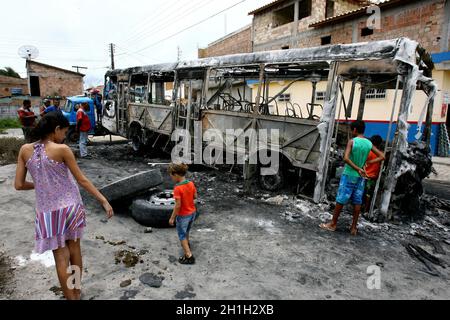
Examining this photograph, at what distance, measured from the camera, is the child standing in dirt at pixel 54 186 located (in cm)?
224

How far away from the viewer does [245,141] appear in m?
6.44

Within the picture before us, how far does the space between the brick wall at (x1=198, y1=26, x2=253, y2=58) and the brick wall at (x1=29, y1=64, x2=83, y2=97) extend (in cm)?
1356

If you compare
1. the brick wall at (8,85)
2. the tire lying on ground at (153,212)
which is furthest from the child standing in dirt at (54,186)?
the brick wall at (8,85)

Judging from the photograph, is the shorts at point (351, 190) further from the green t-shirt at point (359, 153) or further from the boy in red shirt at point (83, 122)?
the boy in red shirt at point (83, 122)

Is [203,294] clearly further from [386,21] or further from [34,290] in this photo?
[386,21]

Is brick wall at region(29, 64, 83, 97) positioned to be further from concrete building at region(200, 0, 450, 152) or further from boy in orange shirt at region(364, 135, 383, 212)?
boy in orange shirt at region(364, 135, 383, 212)

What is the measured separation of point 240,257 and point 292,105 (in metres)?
4.17

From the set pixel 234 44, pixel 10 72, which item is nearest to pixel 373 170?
pixel 234 44

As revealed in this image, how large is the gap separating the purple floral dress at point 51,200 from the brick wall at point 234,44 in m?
22.0

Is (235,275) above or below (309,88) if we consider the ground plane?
below

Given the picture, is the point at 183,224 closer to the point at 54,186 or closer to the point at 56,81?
the point at 54,186

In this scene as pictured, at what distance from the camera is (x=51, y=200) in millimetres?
2299

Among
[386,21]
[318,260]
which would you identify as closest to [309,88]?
[386,21]
